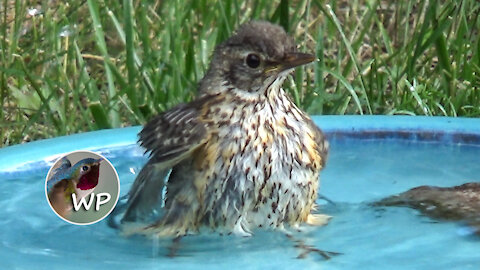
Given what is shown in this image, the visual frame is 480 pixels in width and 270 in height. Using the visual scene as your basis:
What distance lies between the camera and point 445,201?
12.7 ft

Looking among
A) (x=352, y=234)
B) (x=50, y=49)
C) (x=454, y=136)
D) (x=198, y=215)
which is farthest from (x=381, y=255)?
(x=50, y=49)

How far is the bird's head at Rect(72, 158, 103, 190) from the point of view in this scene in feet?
11.7

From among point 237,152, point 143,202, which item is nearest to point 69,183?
point 143,202

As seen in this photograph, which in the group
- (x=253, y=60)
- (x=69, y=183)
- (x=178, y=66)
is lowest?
(x=69, y=183)

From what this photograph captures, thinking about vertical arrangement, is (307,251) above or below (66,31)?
below

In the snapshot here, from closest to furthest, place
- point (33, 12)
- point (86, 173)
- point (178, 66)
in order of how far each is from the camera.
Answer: point (86, 173) → point (178, 66) → point (33, 12)

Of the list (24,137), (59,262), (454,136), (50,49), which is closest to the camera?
(59,262)

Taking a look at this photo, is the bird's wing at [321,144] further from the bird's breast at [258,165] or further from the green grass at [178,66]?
the green grass at [178,66]

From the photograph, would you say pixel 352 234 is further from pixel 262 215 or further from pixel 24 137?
pixel 24 137

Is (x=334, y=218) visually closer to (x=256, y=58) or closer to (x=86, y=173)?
(x=256, y=58)

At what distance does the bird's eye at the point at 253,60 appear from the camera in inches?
143

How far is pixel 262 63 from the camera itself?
143 inches

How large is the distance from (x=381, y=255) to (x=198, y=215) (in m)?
0.57

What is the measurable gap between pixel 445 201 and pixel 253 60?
80 centimetres
